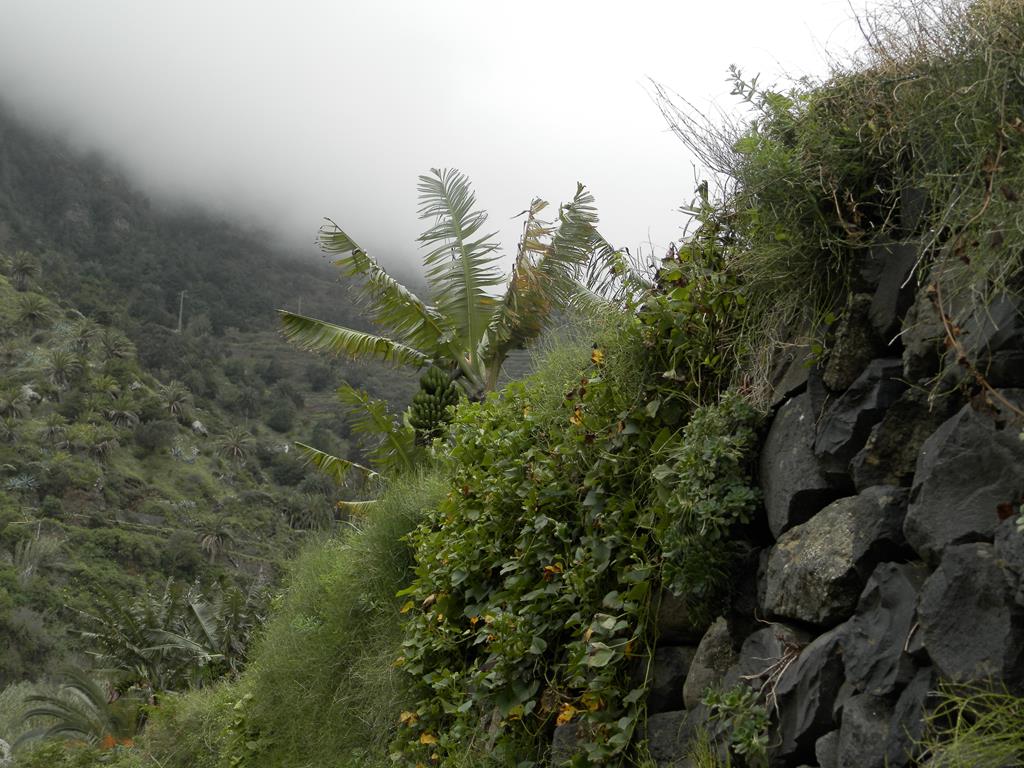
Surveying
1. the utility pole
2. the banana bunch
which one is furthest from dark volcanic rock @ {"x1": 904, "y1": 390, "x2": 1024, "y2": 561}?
the utility pole

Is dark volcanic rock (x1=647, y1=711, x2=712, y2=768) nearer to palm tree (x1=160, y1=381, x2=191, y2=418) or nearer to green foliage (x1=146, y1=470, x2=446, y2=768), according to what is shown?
green foliage (x1=146, y1=470, x2=446, y2=768)

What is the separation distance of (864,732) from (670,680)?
4.15 ft

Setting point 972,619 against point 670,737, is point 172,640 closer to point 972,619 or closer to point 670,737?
point 670,737

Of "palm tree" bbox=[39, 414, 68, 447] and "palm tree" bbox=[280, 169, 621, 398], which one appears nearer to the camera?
"palm tree" bbox=[280, 169, 621, 398]

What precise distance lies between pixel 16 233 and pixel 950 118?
322 feet

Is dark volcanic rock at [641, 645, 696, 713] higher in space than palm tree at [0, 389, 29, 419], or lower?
lower

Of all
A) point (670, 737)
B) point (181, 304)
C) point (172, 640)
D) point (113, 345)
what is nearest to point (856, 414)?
point (670, 737)

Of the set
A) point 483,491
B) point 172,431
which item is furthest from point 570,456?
point 172,431

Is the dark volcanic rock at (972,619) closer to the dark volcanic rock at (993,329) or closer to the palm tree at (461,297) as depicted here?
the dark volcanic rock at (993,329)

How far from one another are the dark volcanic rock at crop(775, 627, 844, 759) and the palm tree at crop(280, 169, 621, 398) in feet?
33.4

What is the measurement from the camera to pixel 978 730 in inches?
99.8

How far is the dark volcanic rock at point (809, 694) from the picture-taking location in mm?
3012

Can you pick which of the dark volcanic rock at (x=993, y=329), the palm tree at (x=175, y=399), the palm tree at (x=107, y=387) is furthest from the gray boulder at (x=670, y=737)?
the palm tree at (x=175, y=399)

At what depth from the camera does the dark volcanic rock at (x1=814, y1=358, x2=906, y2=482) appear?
10.8 ft
